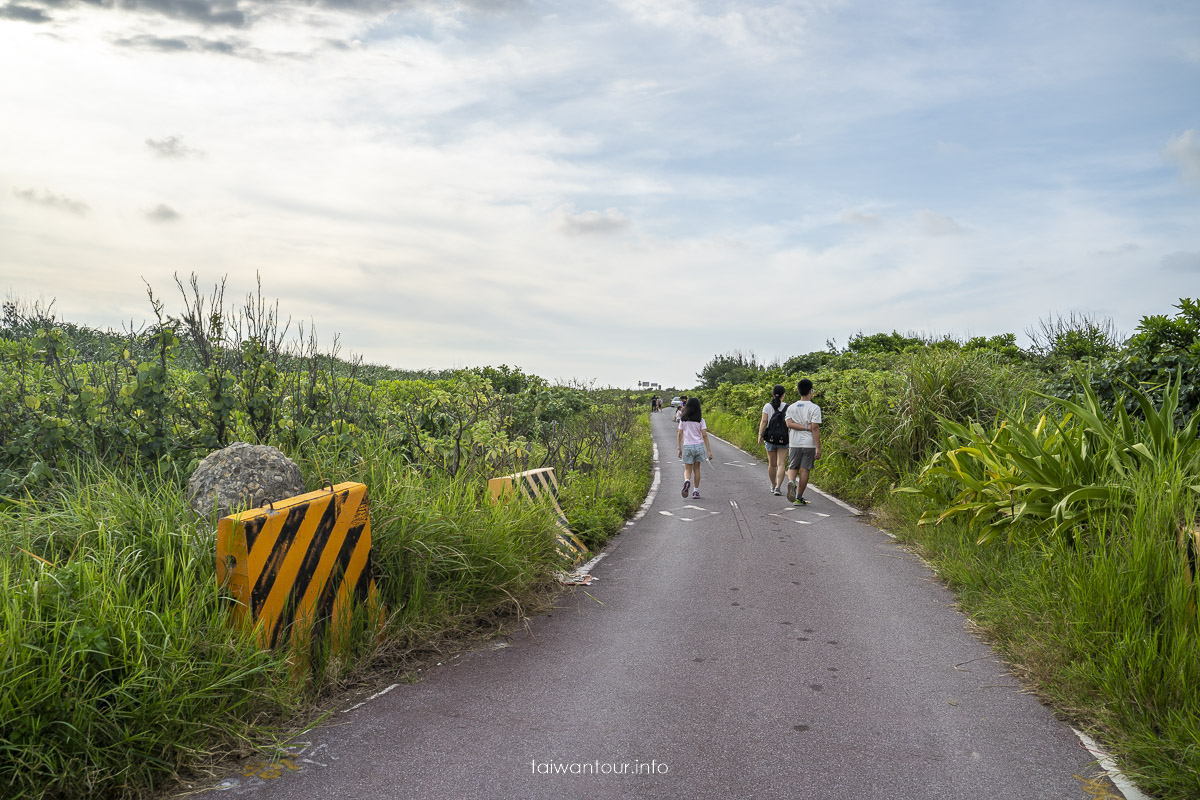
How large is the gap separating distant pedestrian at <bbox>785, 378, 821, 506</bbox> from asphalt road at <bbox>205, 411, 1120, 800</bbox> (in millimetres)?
5641

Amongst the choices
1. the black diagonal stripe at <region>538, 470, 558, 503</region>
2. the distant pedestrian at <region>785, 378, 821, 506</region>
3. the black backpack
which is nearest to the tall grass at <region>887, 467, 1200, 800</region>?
the black diagonal stripe at <region>538, 470, 558, 503</region>

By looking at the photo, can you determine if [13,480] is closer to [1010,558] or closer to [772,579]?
[772,579]

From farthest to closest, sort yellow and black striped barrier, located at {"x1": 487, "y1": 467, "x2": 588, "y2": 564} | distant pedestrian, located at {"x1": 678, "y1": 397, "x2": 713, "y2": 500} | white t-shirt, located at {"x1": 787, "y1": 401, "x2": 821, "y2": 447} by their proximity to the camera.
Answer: distant pedestrian, located at {"x1": 678, "y1": 397, "x2": 713, "y2": 500} < white t-shirt, located at {"x1": 787, "y1": 401, "x2": 821, "y2": 447} < yellow and black striped barrier, located at {"x1": 487, "y1": 467, "x2": 588, "y2": 564}

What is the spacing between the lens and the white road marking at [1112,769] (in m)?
3.39

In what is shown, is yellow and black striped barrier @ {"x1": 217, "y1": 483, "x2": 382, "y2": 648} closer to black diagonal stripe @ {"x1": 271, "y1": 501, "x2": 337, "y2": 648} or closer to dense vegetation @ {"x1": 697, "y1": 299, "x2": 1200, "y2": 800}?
black diagonal stripe @ {"x1": 271, "y1": 501, "x2": 337, "y2": 648}

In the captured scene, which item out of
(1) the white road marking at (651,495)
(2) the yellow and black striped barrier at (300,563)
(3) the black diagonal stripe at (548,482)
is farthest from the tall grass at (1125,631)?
(1) the white road marking at (651,495)

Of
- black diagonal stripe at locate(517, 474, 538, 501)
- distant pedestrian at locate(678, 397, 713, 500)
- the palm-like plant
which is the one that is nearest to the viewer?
the palm-like plant

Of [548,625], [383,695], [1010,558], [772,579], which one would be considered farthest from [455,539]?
[1010,558]

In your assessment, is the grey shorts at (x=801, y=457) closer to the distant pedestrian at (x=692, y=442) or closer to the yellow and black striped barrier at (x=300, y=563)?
the distant pedestrian at (x=692, y=442)

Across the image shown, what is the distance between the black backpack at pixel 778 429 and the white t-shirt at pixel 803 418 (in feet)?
2.37

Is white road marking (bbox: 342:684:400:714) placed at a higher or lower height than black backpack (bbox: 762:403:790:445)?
lower

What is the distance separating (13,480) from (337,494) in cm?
330

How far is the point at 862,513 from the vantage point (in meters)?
11.9

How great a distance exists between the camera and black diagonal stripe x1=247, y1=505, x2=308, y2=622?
159 inches
